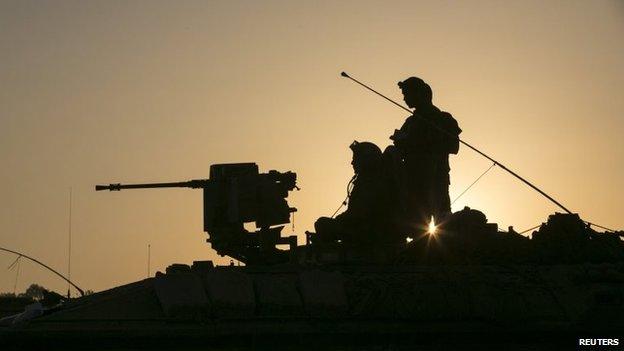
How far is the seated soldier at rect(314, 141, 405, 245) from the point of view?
16.3 meters

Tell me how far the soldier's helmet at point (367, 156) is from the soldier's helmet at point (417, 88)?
1.25 meters

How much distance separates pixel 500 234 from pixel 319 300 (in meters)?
3.16

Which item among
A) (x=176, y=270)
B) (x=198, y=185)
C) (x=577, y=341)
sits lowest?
(x=577, y=341)

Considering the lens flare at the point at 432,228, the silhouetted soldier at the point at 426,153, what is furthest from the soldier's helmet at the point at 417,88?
the lens flare at the point at 432,228

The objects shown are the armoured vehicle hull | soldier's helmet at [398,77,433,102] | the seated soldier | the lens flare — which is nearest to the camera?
the armoured vehicle hull

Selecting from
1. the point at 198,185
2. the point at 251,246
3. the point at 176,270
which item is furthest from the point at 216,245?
the point at 176,270

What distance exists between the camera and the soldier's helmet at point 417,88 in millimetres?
17531

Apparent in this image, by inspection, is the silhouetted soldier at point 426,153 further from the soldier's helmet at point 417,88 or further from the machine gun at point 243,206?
the machine gun at point 243,206

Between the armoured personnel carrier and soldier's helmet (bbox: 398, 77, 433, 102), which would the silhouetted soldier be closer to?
soldier's helmet (bbox: 398, 77, 433, 102)

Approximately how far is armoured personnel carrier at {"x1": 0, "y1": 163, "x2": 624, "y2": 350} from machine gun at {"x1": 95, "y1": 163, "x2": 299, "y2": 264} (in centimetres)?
169

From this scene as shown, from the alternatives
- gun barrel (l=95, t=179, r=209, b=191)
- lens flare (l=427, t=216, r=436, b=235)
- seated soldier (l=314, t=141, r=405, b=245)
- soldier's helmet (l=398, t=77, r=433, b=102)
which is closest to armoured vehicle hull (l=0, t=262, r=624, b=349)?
lens flare (l=427, t=216, r=436, b=235)

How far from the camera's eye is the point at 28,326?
13562mm

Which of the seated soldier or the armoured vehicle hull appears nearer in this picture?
the armoured vehicle hull

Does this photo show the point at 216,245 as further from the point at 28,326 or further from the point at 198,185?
the point at 28,326
